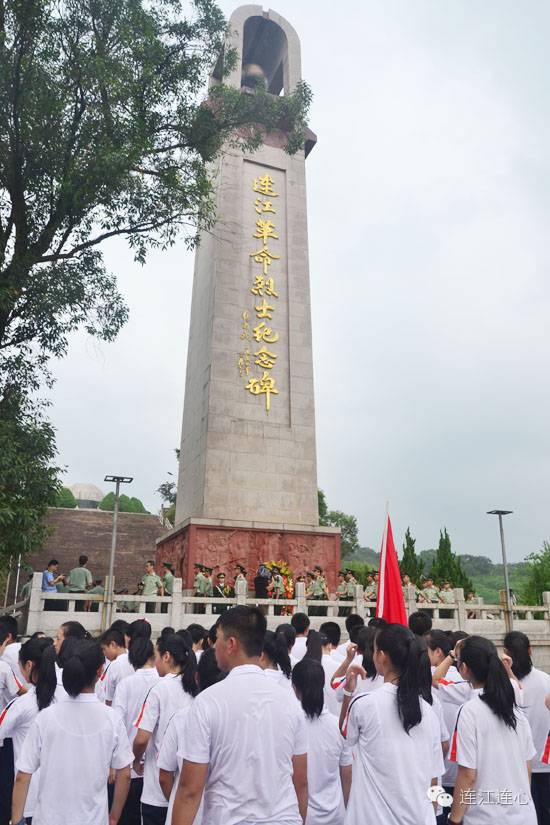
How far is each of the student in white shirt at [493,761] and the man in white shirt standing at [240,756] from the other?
772 millimetres

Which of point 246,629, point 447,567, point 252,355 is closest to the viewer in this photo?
point 246,629

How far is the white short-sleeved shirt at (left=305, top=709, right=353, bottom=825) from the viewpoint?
2.88 metres

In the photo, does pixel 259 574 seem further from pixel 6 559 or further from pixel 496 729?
pixel 496 729

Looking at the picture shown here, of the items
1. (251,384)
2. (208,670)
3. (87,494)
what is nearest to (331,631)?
(208,670)

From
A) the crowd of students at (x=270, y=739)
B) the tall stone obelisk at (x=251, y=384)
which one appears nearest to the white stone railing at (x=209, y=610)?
the tall stone obelisk at (x=251, y=384)

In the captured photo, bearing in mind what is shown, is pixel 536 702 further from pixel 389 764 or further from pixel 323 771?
pixel 389 764

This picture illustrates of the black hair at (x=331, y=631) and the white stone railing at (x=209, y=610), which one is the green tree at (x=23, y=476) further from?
the black hair at (x=331, y=631)

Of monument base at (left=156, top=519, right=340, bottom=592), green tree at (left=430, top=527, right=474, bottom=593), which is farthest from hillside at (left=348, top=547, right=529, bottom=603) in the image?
monument base at (left=156, top=519, right=340, bottom=592)

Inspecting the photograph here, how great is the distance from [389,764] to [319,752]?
2.31ft

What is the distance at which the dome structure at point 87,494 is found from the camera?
40.4 metres

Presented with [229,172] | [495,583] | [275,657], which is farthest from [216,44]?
[495,583]

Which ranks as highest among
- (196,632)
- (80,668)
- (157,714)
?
(196,632)

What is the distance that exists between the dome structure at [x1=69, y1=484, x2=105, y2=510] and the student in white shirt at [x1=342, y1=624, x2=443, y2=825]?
1559 inches

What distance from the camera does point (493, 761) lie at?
2.47 m
